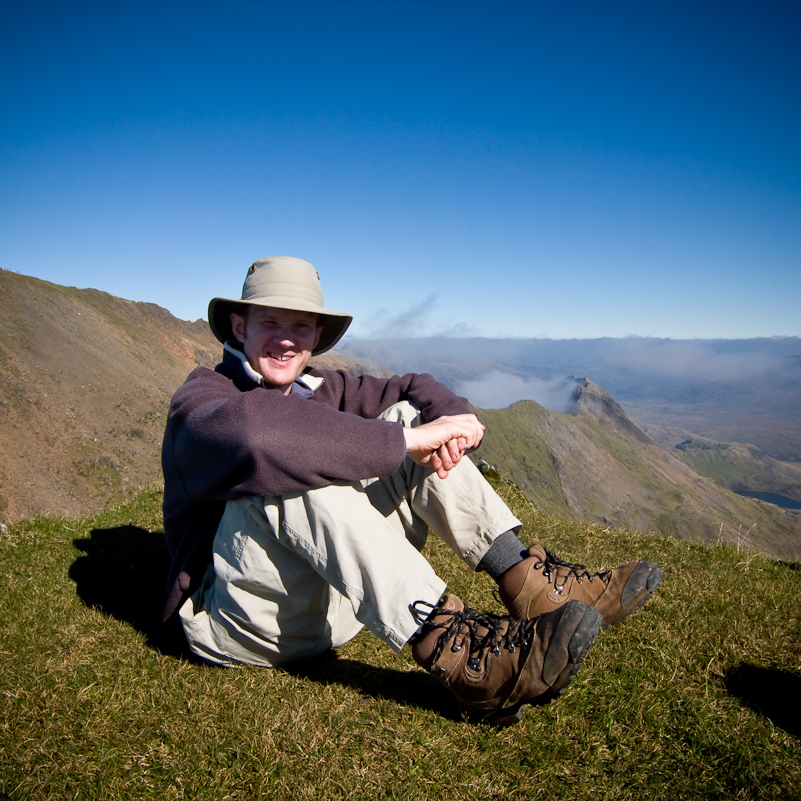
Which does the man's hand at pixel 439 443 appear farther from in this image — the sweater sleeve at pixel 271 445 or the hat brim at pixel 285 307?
the hat brim at pixel 285 307

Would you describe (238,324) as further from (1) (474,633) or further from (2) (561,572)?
(2) (561,572)

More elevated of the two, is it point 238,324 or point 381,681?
point 238,324

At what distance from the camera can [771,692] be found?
12.4ft

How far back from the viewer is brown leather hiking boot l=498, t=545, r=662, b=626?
3846mm

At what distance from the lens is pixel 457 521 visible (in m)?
3.97

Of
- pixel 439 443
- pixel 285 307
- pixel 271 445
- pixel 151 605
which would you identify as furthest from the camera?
pixel 151 605

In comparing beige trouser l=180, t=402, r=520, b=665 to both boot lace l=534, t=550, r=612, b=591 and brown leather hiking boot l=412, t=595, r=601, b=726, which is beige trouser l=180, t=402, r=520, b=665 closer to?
brown leather hiking boot l=412, t=595, r=601, b=726

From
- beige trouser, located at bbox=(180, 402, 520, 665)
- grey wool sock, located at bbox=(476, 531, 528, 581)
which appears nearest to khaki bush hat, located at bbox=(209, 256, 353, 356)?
beige trouser, located at bbox=(180, 402, 520, 665)

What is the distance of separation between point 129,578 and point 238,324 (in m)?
3.35

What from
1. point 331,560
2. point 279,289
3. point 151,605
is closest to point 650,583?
point 331,560

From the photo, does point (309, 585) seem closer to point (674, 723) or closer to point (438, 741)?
point (438, 741)

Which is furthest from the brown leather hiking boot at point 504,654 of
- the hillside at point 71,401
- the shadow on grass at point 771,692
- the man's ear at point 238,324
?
the hillside at point 71,401

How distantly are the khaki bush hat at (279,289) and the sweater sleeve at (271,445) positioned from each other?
939 millimetres

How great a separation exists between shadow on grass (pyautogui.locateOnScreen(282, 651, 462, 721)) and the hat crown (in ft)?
9.36
